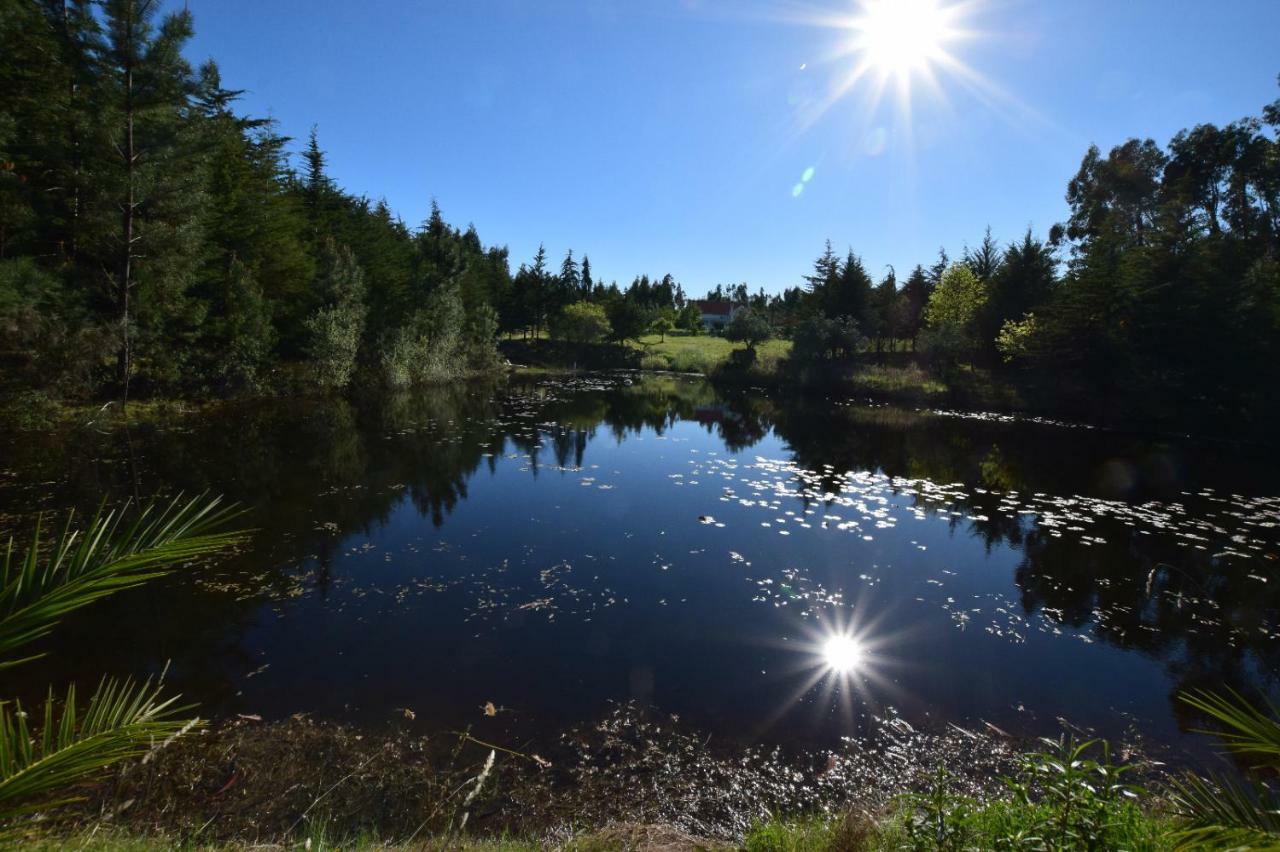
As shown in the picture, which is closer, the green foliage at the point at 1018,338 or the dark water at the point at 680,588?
the dark water at the point at 680,588

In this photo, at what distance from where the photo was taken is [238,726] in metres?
5.45

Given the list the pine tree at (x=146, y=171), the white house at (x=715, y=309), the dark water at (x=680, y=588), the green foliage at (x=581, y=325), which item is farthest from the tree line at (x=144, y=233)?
the white house at (x=715, y=309)

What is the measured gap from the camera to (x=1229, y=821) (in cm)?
191

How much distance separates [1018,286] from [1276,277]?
40.6ft

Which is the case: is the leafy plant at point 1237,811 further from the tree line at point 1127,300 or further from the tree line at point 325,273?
the tree line at point 1127,300

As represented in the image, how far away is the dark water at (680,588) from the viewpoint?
20.8ft

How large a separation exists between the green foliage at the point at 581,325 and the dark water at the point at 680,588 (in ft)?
139

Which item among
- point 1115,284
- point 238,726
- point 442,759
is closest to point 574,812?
point 442,759

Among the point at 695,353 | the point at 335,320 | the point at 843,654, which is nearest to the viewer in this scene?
the point at 843,654

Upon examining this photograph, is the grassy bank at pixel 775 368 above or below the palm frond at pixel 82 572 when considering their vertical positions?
above

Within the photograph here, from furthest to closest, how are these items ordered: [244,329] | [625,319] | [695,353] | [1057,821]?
[625,319] → [695,353] → [244,329] → [1057,821]

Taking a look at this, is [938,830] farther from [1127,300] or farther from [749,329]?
[749,329]

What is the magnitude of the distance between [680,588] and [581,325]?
5273cm

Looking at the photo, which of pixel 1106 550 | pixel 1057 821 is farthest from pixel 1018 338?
pixel 1057 821
